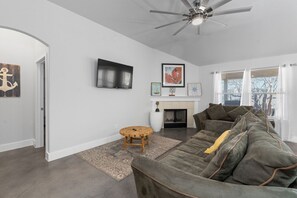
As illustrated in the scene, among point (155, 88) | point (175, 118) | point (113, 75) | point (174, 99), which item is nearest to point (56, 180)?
point (113, 75)

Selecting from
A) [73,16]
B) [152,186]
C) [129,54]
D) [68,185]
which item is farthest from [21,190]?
[129,54]

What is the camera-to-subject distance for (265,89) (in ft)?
13.7

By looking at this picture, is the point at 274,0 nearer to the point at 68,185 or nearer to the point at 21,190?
the point at 68,185

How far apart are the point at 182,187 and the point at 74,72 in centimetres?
286

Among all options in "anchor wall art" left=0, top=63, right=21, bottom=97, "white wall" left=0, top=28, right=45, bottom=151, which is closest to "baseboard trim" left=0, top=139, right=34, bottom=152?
"white wall" left=0, top=28, right=45, bottom=151

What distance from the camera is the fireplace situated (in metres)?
5.17

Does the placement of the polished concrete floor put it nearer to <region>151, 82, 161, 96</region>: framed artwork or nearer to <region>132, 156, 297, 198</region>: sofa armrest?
<region>132, 156, 297, 198</region>: sofa armrest

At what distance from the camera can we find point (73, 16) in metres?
2.82

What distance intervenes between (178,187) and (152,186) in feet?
0.61

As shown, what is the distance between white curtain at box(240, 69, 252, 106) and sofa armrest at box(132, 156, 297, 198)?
175 inches

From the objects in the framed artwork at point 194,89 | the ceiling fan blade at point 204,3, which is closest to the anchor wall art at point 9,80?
the ceiling fan blade at point 204,3

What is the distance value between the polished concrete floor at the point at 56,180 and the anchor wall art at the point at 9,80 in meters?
1.29

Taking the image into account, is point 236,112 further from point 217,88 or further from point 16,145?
point 16,145

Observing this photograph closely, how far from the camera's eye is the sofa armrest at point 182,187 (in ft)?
2.07
